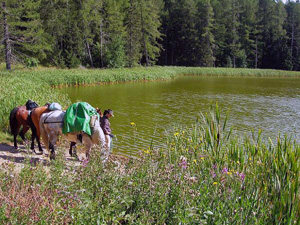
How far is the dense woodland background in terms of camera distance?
41.4m

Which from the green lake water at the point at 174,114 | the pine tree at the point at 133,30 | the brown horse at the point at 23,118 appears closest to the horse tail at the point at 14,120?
the brown horse at the point at 23,118

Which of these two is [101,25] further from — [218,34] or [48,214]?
[48,214]

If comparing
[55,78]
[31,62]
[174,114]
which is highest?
[31,62]

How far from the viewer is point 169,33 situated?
69.2 meters

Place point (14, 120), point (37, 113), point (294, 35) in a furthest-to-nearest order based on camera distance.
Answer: point (294, 35) → point (14, 120) → point (37, 113)

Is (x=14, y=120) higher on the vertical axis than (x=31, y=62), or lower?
lower

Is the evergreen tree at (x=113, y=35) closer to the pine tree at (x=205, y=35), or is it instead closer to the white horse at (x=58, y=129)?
the pine tree at (x=205, y=35)

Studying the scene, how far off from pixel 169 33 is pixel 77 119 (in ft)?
215

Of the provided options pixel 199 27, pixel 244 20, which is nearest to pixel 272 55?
pixel 244 20

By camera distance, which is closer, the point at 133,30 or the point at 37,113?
the point at 37,113

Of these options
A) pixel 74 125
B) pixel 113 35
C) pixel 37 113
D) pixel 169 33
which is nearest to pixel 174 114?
pixel 37 113

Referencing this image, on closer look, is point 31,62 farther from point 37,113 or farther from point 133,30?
point 37,113

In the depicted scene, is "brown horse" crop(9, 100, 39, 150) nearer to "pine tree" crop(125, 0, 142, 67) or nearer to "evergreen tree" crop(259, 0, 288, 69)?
"pine tree" crop(125, 0, 142, 67)

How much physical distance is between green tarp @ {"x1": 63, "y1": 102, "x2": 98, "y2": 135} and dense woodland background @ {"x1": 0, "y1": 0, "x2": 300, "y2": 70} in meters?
30.1
